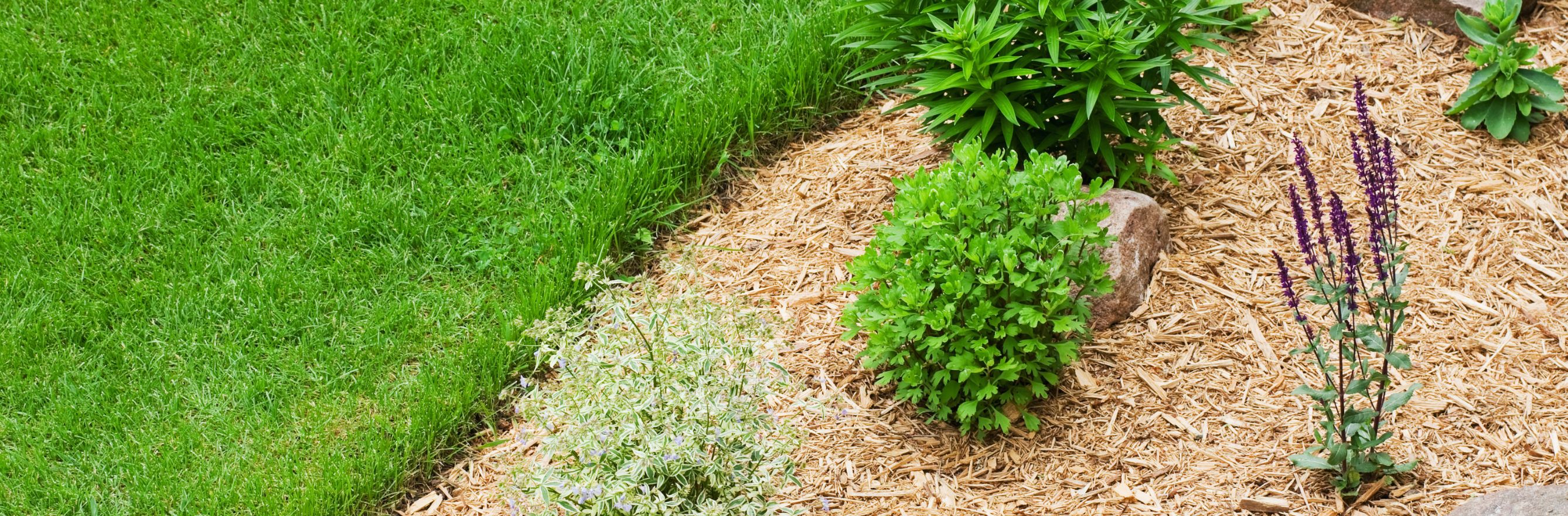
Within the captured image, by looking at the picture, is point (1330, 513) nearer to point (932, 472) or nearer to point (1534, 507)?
point (1534, 507)

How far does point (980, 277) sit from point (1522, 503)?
1.40 m

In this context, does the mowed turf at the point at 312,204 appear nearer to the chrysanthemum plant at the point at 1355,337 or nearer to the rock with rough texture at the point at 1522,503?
the chrysanthemum plant at the point at 1355,337

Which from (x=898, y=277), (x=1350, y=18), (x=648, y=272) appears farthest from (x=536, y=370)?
(x=1350, y=18)

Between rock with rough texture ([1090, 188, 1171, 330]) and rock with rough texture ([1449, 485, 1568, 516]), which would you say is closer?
rock with rough texture ([1449, 485, 1568, 516])

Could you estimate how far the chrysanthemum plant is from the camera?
9.16 ft

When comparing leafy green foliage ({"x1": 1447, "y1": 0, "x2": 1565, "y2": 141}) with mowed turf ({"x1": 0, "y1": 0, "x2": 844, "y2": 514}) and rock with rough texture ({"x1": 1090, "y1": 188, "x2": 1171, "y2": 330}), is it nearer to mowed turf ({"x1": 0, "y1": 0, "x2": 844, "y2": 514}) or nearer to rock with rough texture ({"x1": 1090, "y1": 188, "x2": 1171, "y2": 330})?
rock with rough texture ({"x1": 1090, "y1": 188, "x2": 1171, "y2": 330})

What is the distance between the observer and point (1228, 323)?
12.6ft

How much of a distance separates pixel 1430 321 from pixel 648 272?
8.55ft

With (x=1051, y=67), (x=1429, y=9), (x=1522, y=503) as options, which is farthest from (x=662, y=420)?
(x=1429, y=9)

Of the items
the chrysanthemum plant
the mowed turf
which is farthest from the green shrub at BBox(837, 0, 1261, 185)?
the mowed turf

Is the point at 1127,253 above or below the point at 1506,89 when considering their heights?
below

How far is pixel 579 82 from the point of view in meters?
4.84

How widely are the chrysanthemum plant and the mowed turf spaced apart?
7.58 ft

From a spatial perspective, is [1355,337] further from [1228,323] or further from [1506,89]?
[1506,89]
